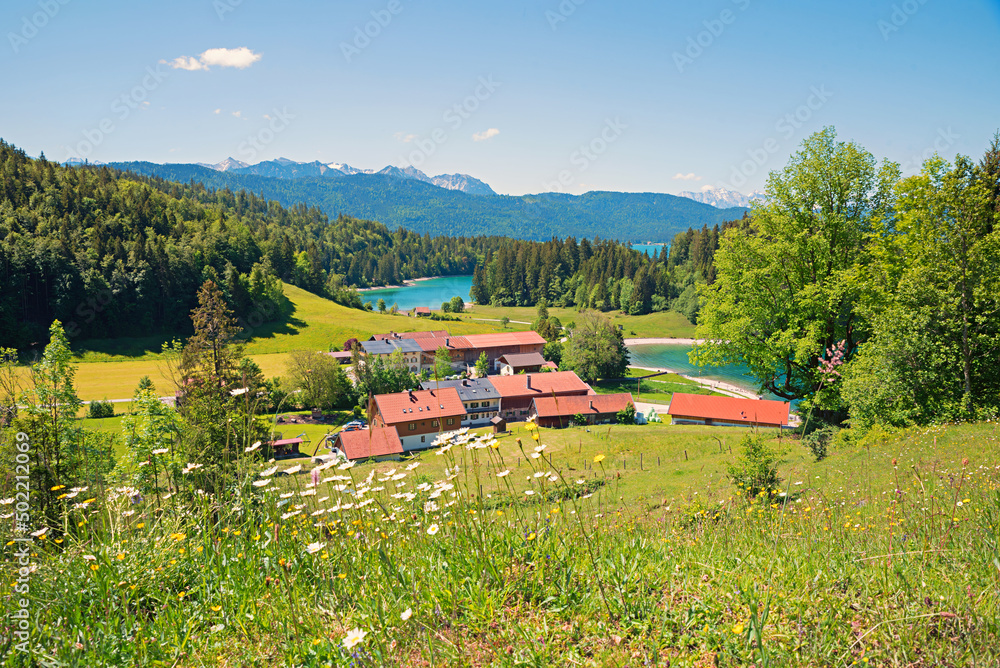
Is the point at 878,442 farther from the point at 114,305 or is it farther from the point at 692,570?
the point at 114,305

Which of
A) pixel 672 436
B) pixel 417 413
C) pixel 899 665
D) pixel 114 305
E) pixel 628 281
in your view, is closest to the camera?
pixel 899 665

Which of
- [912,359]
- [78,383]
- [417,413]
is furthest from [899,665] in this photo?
[78,383]

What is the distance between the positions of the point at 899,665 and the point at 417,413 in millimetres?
44366

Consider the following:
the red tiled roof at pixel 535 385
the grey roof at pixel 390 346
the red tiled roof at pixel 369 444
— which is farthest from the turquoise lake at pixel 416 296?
the red tiled roof at pixel 369 444

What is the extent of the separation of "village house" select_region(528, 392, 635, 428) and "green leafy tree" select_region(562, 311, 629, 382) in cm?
1808

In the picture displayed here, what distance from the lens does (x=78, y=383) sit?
2307 inches

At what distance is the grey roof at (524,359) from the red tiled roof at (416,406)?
2388 cm

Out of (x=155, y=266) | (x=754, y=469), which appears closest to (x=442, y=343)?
(x=155, y=266)

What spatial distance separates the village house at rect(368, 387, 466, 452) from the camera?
44219 mm

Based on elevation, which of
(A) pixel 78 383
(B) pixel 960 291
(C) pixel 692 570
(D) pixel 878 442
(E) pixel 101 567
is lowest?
(A) pixel 78 383

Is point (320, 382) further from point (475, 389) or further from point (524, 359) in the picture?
point (524, 359)

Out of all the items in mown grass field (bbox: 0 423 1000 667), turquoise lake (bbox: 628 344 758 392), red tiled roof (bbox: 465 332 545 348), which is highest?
mown grass field (bbox: 0 423 1000 667)

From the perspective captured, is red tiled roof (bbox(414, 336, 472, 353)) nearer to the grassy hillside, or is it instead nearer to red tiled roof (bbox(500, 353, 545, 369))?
red tiled roof (bbox(500, 353, 545, 369))

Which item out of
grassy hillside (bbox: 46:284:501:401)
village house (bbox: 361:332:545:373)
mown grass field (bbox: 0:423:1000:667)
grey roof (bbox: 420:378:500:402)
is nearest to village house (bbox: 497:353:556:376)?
village house (bbox: 361:332:545:373)
